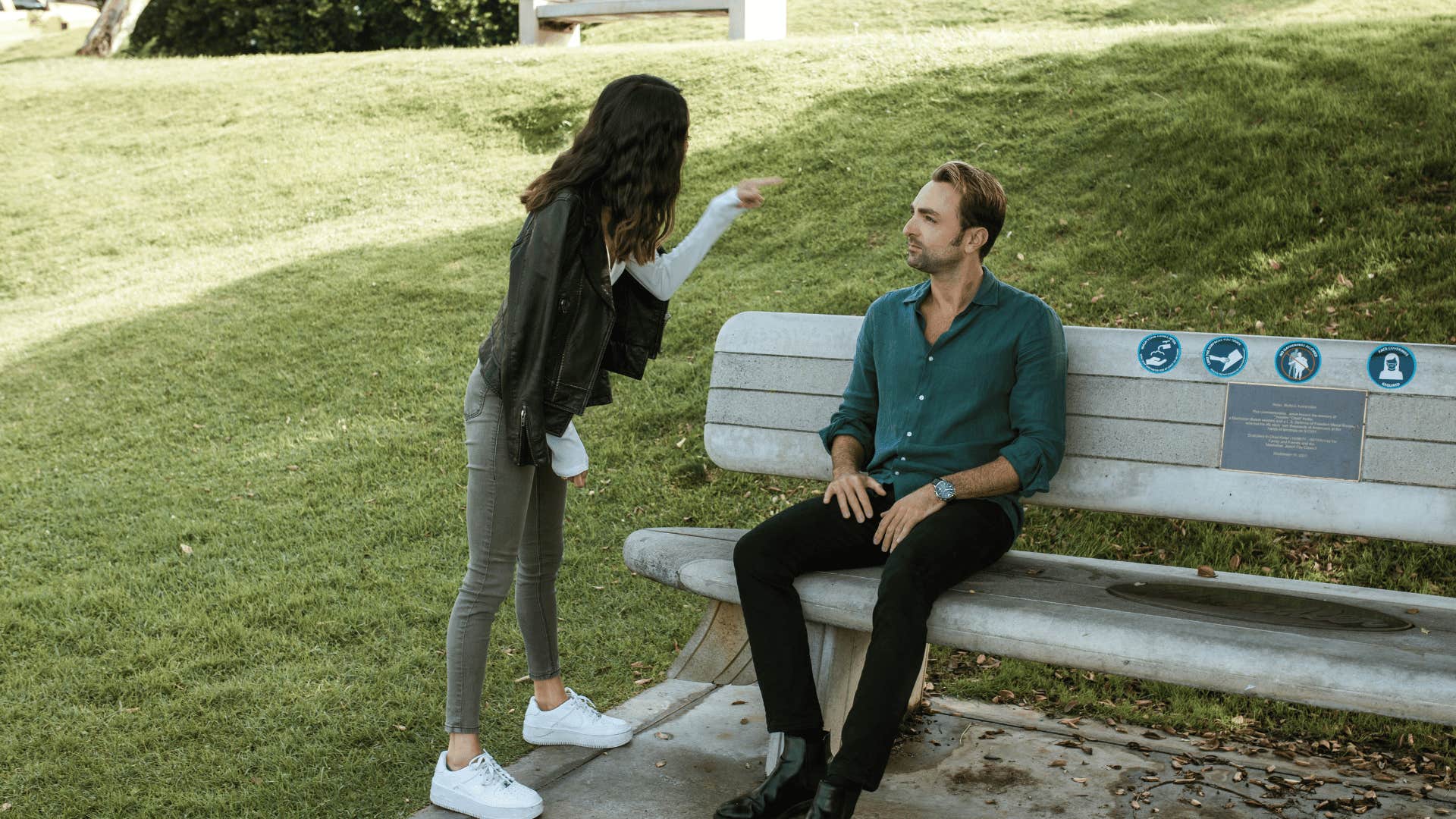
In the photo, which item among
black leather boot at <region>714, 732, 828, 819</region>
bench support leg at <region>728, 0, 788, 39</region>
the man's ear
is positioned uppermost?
bench support leg at <region>728, 0, 788, 39</region>

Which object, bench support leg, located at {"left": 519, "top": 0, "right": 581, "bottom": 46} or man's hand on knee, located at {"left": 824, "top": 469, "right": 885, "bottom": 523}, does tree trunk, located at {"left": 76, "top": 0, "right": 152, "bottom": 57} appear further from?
man's hand on knee, located at {"left": 824, "top": 469, "right": 885, "bottom": 523}

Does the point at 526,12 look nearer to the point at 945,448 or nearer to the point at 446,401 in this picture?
the point at 446,401

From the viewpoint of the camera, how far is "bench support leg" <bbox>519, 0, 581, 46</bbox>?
55.7ft

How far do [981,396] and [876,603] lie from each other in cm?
70

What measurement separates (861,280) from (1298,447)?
4.12 m

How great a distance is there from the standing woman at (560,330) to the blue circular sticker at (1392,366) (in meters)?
1.68

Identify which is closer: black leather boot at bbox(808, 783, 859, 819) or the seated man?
black leather boot at bbox(808, 783, 859, 819)

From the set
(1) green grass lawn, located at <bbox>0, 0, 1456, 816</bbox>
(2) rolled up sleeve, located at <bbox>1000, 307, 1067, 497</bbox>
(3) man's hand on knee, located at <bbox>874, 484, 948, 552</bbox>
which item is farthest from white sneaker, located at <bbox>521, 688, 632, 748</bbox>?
(2) rolled up sleeve, located at <bbox>1000, 307, 1067, 497</bbox>

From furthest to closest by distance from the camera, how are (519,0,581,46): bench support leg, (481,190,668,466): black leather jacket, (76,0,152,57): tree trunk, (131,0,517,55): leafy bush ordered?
(76,0,152,57): tree trunk, (131,0,517,55): leafy bush, (519,0,581,46): bench support leg, (481,190,668,466): black leather jacket

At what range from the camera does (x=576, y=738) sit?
11.9ft

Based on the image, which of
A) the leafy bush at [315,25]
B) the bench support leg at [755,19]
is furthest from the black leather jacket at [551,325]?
the leafy bush at [315,25]

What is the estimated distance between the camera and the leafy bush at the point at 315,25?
21016 millimetres

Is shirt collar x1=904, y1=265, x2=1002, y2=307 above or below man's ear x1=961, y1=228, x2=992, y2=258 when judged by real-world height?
below

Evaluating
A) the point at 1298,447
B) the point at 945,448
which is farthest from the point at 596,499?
the point at 1298,447
